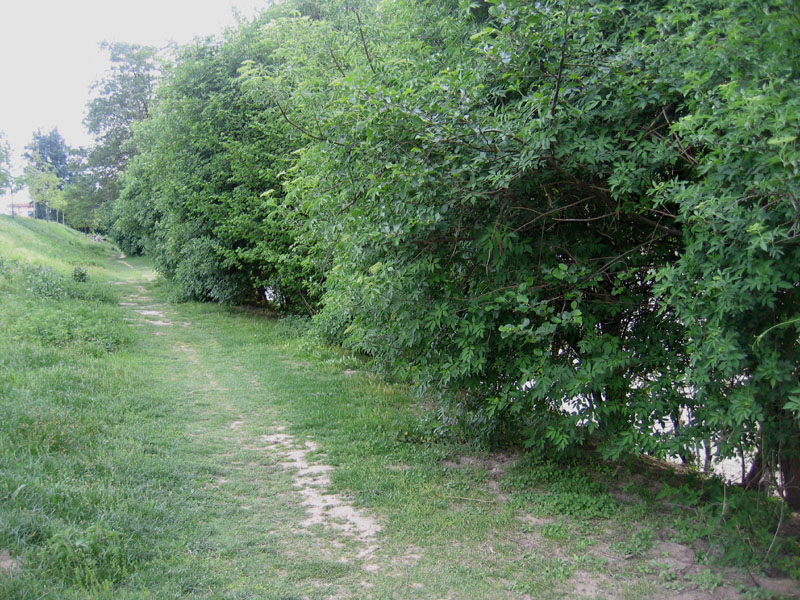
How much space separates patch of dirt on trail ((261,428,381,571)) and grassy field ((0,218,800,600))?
0.02m

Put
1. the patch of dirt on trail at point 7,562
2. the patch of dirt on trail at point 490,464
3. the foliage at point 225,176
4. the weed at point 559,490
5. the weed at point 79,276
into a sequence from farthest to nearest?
the weed at point 79,276, the foliage at point 225,176, the patch of dirt on trail at point 490,464, the weed at point 559,490, the patch of dirt on trail at point 7,562

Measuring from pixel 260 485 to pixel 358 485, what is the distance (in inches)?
35.3

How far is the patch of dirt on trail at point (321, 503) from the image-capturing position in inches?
182

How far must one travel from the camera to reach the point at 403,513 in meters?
4.96

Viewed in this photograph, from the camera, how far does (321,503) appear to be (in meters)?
→ 5.16

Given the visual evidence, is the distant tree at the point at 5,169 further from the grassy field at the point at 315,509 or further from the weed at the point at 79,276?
the grassy field at the point at 315,509

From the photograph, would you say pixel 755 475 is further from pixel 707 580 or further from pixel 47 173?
pixel 47 173

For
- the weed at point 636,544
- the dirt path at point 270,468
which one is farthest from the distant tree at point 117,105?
the weed at point 636,544

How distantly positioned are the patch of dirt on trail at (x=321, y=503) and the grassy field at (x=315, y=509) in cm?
2

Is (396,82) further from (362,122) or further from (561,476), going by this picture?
(561,476)

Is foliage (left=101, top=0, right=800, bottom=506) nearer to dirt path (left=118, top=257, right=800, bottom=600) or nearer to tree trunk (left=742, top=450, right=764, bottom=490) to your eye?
tree trunk (left=742, top=450, right=764, bottom=490)

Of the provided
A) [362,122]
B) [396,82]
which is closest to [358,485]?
[362,122]

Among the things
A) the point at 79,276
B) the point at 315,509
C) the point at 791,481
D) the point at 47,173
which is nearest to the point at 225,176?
the point at 79,276

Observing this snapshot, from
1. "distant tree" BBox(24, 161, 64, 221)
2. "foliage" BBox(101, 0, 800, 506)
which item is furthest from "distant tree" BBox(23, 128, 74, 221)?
"foliage" BBox(101, 0, 800, 506)
